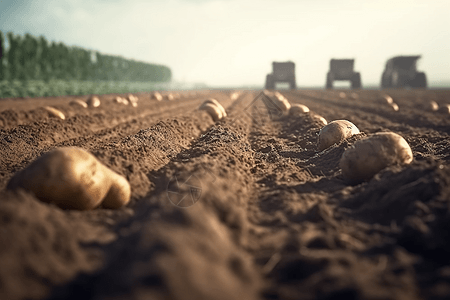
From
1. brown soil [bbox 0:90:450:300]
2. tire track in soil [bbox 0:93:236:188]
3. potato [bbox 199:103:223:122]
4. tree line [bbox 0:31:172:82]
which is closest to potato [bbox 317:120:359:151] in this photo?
brown soil [bbox 0:90:450:300]

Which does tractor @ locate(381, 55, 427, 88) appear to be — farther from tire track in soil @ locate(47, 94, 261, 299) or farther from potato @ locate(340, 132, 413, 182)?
tire track in soil @ locate(47, 94, 261, 299)

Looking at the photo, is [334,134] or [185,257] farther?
[334,134]

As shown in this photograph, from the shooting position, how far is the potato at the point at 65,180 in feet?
14.0

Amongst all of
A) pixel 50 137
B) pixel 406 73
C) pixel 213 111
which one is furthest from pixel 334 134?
pixel 406 73

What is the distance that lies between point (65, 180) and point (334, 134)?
672 cm

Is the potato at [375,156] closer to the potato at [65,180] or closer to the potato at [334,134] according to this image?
the potato at [334,134]

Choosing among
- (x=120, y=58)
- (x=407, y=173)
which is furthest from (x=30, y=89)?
(x=407, y=173)

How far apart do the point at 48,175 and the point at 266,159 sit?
5.42 metres

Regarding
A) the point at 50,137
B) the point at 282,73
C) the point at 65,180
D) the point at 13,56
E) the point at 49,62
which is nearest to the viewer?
the point at 65,180

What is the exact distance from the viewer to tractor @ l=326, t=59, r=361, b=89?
45.9 meters

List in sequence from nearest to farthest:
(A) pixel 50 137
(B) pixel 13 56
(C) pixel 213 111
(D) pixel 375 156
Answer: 1. (D) pixel 375 156
2. (A) pixel 50 137
3. (C) pixel 213 111
4. (B) pixel 13 56

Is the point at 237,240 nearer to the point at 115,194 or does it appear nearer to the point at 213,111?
the point at 115,194

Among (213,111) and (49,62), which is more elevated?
(49,62)

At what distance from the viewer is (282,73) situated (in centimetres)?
4669
